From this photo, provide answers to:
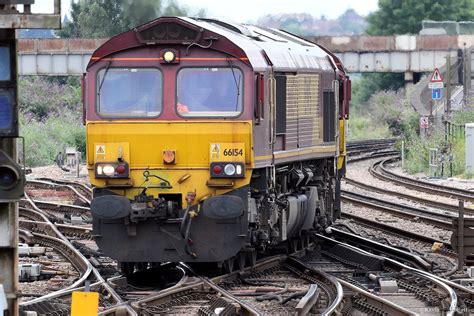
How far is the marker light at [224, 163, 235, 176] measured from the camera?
14359 millimetres

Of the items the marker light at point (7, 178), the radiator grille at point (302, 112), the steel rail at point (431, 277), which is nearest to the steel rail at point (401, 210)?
the steel rail at point (431, 277)

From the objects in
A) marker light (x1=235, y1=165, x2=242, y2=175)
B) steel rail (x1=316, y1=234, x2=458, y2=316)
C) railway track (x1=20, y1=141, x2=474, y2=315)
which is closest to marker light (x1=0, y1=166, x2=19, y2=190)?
railway track (x1=20, y1=141, x2=474, y2=315)

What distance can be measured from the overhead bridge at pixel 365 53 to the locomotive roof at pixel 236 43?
144ft

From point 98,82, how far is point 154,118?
74cm

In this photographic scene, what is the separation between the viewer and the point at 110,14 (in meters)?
49.8

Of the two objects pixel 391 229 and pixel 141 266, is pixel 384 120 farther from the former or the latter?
pixel 141 266

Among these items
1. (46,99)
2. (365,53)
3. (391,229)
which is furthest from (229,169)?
(365,53)

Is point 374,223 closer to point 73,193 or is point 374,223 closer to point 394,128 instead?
point 73,193

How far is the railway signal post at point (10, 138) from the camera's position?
25.7ft

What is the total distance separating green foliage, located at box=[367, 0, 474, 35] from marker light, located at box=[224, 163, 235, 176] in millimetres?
88074

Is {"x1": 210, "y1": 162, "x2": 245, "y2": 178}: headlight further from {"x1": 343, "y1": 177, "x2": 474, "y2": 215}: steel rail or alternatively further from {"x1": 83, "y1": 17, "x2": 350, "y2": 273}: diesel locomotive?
{"x1": 343, "y1": 177, "x2": 474, "y2": 215}: steel rail

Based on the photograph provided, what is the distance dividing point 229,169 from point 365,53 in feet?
173

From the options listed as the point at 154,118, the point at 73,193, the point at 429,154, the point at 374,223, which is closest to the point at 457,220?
the point at 154,118

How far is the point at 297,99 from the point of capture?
1670 centimetres
